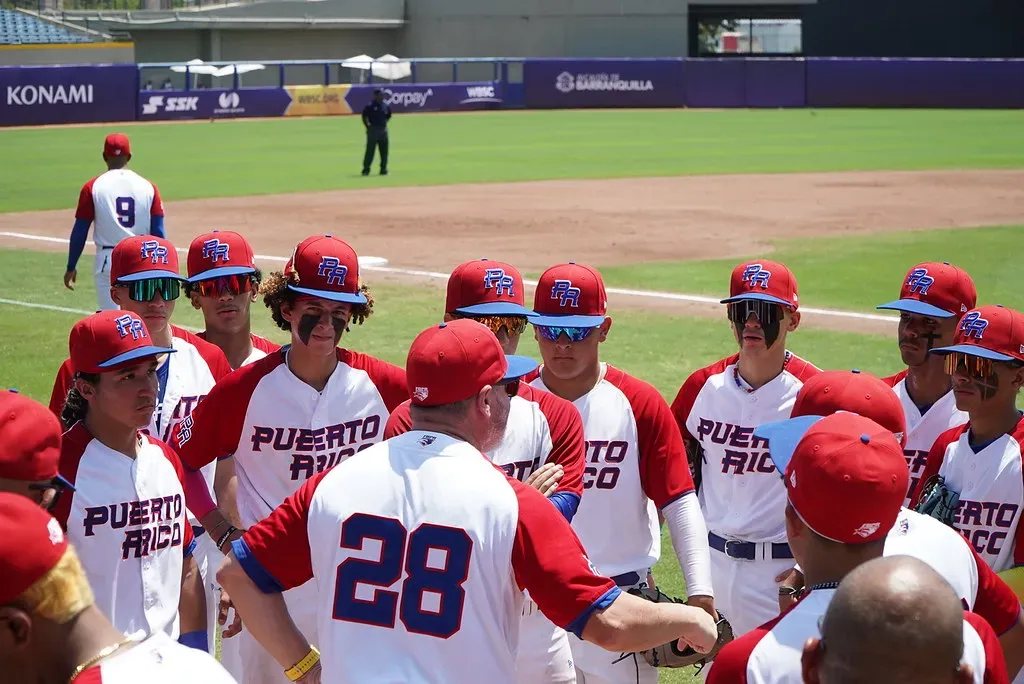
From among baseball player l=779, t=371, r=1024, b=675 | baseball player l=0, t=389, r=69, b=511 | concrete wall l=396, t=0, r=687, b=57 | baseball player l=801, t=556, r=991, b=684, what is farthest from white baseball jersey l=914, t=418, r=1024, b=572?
concrete wall l=396, t=0, r=687, b=57

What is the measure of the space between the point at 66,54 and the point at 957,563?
47.5 metres

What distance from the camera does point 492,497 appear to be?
10.3 ft

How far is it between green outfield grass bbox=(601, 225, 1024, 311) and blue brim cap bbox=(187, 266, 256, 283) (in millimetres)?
9417

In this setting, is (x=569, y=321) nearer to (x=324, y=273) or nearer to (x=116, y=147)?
(x=324, y=273)

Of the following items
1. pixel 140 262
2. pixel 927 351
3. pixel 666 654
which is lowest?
pixel 666 654

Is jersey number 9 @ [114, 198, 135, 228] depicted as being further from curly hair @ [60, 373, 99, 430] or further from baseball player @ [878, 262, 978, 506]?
baseball player @ [878, 262, 978, 506]

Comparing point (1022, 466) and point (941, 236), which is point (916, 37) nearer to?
point (941, 236)

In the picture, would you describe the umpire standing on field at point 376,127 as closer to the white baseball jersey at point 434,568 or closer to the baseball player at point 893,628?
the white baseball jersey at point 434,568

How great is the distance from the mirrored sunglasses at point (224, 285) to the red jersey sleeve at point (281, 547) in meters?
2.94

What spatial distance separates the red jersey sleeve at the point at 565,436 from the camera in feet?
13.3

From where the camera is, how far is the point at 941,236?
18844 mm

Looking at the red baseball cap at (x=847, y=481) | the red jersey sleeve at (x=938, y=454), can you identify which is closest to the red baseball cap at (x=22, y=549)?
the red baseball cap at (x=847, y=481)

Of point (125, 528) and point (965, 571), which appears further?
point (125, 528)

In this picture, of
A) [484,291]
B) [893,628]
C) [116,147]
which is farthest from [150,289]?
[116,147]
